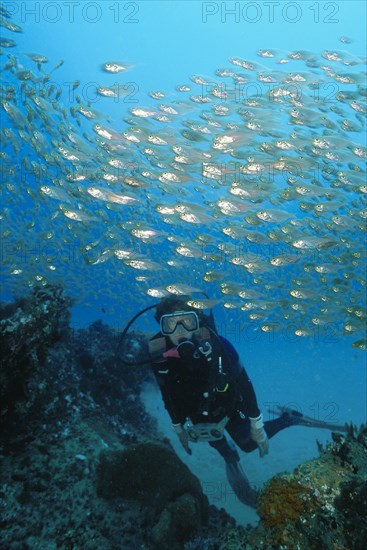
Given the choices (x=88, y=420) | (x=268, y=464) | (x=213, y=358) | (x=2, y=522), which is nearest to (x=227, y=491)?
(x=268, y=464)

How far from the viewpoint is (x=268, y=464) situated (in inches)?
417

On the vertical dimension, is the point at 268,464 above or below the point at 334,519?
below

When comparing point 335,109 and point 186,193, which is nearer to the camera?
point 335,109

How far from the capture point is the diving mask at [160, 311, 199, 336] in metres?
5.33

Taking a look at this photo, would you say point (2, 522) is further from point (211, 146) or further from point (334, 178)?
point (334, 178)

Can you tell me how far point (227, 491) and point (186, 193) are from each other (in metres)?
7.66

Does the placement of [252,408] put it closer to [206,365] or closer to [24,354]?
[206,365]

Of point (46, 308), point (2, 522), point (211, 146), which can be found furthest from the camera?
point (211, 146)

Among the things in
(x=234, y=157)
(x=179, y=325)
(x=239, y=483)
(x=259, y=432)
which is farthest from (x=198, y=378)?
(x=234, y=157)

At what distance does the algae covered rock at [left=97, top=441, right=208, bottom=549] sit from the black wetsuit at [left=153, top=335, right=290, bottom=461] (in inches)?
23.7

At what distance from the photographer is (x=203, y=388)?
17.3 feet

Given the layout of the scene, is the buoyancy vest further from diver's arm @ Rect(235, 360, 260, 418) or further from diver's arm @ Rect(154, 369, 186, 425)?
diver's arm @ Rect(235, 360, 260, 418)

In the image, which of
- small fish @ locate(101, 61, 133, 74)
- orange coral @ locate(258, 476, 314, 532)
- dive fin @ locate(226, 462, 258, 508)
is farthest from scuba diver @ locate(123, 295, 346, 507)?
small fish @ locate(101, 61, 133, 74)

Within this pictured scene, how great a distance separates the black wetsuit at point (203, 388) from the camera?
17.1ft
